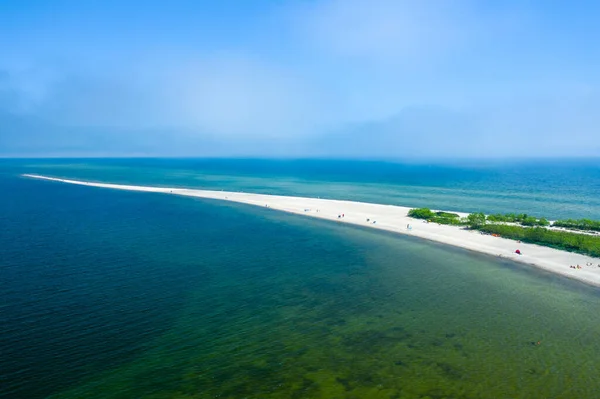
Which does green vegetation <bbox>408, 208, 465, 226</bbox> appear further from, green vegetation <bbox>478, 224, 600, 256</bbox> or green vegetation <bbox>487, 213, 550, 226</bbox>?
green vegetation <bbox>478, 224, 600, 256</bbox>

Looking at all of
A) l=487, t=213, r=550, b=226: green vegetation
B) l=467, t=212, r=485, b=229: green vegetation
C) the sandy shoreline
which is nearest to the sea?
the sandy shoreline

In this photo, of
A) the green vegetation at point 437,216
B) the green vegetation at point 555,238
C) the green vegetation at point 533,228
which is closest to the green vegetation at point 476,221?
the green vegetation at point 533,228

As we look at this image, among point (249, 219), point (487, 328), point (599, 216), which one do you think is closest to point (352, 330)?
point (487, 328)

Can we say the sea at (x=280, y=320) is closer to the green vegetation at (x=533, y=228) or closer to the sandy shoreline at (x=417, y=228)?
the sandy shoreline at (x=417, y=228)

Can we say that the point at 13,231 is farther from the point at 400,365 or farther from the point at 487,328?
the point at 487,328

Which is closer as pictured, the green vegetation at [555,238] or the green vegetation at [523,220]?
the green vegetation at [555,238]

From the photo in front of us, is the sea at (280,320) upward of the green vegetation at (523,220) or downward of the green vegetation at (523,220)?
downward

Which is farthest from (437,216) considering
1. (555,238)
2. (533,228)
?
(555,238)
